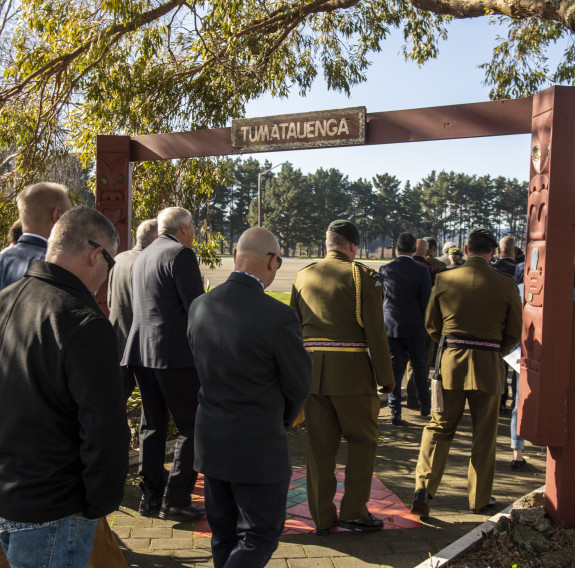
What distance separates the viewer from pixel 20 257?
336 centimetres

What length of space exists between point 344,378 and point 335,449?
21.0 inches

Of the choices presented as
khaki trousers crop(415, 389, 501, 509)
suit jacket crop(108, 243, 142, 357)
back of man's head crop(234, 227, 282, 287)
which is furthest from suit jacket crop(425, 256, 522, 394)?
suit jacket crop(108, 243, 142, 357)

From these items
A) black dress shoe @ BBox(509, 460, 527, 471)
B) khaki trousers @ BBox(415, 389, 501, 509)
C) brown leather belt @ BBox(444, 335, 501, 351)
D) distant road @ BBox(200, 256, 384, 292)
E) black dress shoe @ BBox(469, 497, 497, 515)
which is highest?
brown leather belt @ BBox(444, 335, 501, 351)

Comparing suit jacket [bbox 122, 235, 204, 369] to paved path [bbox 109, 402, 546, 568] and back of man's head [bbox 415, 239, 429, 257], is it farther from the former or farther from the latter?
back of man's head [bbox 415, 239, 429, 257]

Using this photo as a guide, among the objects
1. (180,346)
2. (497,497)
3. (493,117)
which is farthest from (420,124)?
(497,497)

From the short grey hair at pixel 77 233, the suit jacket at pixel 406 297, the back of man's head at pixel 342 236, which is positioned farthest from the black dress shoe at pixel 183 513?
the suit jacket at pixel 406 297

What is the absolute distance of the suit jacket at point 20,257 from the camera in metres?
3.35

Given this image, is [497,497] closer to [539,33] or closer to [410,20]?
[539,33]

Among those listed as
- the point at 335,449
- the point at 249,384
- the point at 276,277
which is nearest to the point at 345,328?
the point at 335,449

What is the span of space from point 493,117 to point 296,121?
1613 millimetres

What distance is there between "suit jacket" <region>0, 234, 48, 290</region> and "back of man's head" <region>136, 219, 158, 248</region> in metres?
1.65

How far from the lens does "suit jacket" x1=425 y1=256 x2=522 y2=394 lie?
469 cm

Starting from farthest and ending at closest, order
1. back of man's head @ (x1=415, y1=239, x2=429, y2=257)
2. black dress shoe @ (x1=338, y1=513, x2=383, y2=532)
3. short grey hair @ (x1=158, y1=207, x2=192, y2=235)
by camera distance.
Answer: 1. back of man's head @ (x1=415, y1=239, x2=429, y2=257)
2. short grey hair @ (x1=158, y1=207, x2=192, y2=235)
3. black dress shoe @ (x1=338, y1=513, x2=383, y2=532)

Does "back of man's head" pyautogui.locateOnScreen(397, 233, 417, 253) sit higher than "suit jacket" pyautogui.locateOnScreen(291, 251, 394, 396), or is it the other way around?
"back of man's head" pyautogui.locateOnScreen(397, 233, 417, 253)
